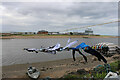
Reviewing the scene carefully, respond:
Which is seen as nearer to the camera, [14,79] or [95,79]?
[95,79]

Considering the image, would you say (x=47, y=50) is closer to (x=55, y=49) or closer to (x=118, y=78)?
(x=55, y=49)

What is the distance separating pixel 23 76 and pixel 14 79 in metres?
1.14

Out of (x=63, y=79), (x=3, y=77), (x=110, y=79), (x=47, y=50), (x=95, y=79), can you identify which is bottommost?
(x=3, y=77)

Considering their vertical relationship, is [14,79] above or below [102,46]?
below

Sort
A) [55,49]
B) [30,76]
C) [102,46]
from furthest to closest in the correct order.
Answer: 1. [30,76]
2. [102,46]
3. [55,49]

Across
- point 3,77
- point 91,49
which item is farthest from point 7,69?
point 91,49

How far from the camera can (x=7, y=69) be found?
1691 cm

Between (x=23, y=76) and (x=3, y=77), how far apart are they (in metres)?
2.60

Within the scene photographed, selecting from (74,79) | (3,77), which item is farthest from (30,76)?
(74,79)

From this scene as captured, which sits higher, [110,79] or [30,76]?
[110,79]

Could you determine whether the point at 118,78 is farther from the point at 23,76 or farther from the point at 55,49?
the point at 23,76

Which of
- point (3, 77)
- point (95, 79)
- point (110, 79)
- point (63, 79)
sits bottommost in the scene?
point (3, 77)

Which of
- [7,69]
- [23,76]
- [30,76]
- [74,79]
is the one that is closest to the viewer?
[74,79]

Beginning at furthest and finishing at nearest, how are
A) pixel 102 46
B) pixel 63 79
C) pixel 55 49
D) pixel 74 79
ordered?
pixel 63 79, pixel 74 79, pixel 102 46, pixel 55 49
